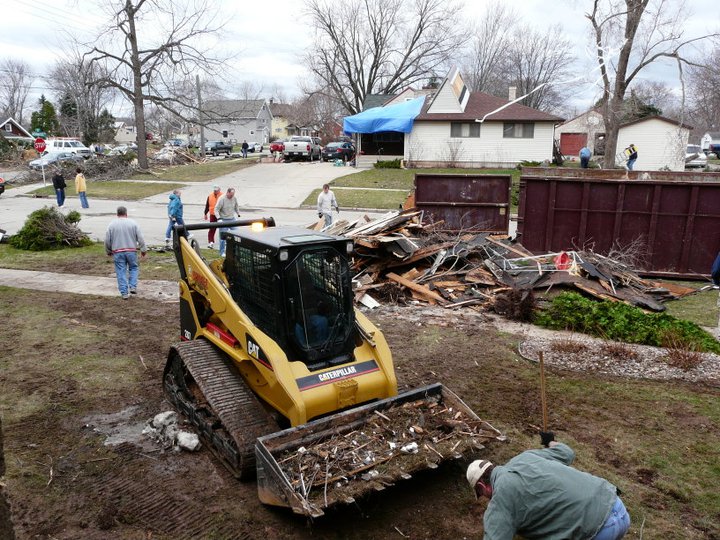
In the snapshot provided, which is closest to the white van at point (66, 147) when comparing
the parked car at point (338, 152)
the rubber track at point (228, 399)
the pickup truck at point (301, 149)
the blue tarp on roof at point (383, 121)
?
the pickup truck at point (301, 149)

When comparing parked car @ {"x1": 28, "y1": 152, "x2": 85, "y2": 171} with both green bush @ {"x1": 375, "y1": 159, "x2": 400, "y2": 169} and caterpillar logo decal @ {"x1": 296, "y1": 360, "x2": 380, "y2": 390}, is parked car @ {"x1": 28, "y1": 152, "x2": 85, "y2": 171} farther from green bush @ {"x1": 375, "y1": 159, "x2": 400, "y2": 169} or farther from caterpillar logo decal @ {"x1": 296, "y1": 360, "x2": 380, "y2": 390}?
caterpillar logo decal @ {"x1": 296, "y1": 360, "x2": 380, "y2": 390}

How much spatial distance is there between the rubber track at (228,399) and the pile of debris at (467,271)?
497 centimetres

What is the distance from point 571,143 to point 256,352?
50.4m

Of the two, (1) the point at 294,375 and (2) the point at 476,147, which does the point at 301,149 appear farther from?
(1) the point at 294,375

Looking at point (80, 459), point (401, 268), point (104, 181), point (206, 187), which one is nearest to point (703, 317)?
point (401, 268)

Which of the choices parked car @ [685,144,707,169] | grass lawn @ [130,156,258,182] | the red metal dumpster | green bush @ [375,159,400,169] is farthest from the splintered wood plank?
parked car @ [685,144,707,169]

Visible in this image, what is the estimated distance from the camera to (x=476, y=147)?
113 ft

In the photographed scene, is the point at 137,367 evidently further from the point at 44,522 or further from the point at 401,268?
the point at 401,268

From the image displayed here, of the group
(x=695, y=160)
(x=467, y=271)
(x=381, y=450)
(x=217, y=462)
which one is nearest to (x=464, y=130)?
(x=695, y=160)

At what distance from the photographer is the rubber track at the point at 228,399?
4.96m

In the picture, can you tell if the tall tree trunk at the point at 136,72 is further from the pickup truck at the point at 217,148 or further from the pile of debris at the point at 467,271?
the pile of debris at the point at 467,271

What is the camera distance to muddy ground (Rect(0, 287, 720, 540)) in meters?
4.66

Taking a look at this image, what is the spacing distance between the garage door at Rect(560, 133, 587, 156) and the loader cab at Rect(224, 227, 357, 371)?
48.7m

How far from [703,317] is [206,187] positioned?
2473 cm
